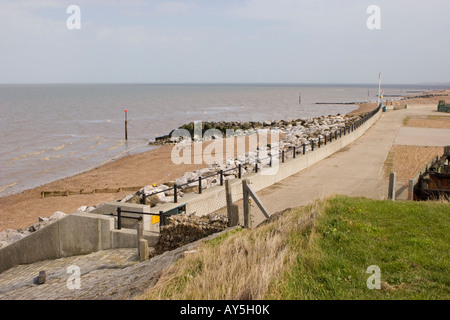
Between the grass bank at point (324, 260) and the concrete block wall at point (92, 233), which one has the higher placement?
the grass bank at point (324, 260)

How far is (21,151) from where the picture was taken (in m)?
39.0

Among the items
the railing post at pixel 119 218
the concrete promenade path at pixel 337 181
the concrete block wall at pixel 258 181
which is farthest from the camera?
the concrete promenade path at pixel 337 181

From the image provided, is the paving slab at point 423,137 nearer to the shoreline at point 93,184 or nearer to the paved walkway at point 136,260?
the paved walkway at point 136,260

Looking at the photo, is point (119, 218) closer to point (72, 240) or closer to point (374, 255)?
point (72, 240)

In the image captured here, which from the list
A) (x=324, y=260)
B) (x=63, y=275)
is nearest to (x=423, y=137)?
(x=324, y=260)

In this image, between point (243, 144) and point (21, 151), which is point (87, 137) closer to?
point (21, 151)

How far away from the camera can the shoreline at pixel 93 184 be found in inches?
765

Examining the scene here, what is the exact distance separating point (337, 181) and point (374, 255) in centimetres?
993

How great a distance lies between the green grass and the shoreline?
14347mm

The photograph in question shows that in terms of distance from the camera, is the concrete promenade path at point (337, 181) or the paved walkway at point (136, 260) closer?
the paved walkway at point (136, 260)

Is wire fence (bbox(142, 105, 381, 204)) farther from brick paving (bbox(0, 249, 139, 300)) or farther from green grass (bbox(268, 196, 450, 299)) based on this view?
green grass (bbox(268, 196, 450, 299))

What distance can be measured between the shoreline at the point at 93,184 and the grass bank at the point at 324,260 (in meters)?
13.7

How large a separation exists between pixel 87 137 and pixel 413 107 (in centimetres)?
4255

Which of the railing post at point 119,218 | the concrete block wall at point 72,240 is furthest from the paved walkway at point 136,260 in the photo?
the railing post at point 119,218
